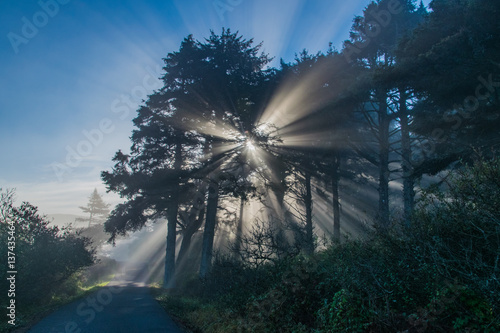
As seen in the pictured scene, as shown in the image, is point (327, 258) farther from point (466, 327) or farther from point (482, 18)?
point (482, 18)

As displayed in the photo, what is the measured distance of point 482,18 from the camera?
911cm

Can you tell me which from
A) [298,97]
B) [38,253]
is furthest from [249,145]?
[38,253]

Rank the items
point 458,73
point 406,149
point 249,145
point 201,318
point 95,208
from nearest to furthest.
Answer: point 458,73, point 201,318, point 406,149, point 249,145, point 95,208

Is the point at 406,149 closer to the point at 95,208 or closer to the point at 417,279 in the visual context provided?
the point at 417,279

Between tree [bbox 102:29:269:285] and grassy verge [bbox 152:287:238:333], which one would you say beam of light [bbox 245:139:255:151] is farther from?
grassy verge [bbox 152:287:238:333]

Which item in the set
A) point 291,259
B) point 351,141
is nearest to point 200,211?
point 351,141

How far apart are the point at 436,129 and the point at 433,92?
1.36 meters

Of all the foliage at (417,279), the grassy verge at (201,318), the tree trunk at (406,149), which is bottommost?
the grassy verge at (201,318)

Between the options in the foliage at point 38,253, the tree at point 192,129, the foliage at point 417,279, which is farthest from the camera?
the tree at point 192,129

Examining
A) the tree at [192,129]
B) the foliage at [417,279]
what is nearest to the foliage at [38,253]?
the tree at [192,129]

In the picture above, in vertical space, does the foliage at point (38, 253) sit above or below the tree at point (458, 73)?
below

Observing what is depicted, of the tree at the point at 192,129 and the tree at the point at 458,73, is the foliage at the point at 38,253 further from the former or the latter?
the tree at the point at 458,73

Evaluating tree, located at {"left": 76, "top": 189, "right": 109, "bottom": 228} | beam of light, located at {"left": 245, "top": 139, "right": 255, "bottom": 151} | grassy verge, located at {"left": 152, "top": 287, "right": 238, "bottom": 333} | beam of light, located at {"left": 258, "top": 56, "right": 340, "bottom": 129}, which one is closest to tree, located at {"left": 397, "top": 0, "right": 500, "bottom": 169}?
beam of light, located at {"left": 258, "top": 56, "right": 340, "bottom": 129}

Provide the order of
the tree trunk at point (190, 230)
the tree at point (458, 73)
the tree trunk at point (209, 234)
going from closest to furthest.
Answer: the tree at point (458, 73) → the tree trunk at point (209, 234) → the tree trunk at point (190, 230)
